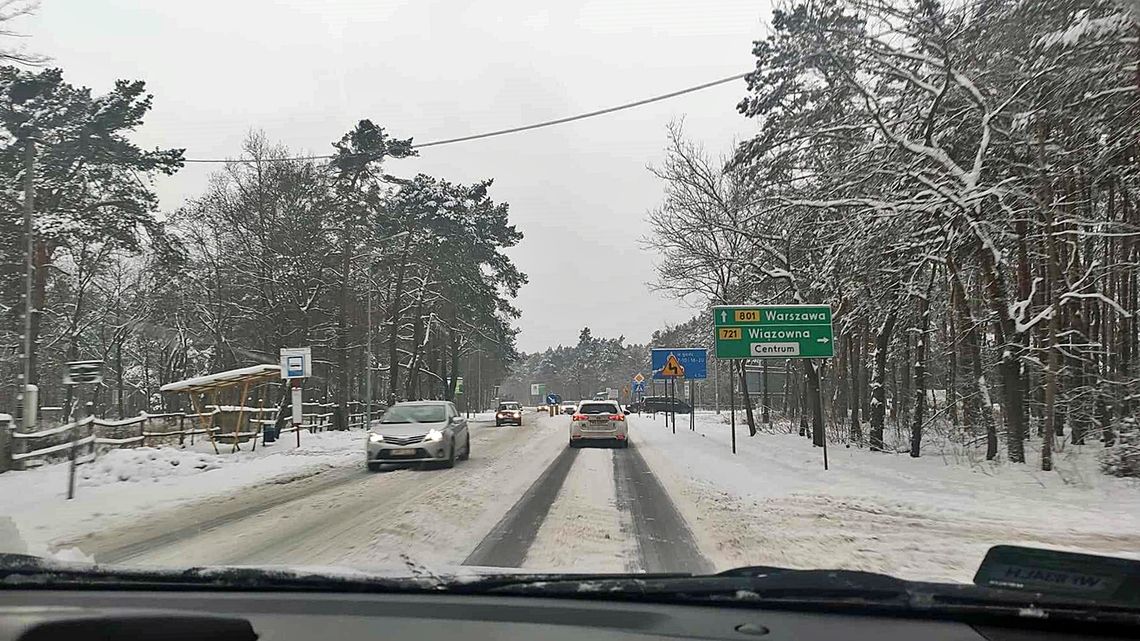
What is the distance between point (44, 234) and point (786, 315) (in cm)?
2121

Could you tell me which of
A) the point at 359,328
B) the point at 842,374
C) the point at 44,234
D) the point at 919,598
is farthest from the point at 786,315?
the point at 359,328

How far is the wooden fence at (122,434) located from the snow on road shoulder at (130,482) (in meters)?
0.39

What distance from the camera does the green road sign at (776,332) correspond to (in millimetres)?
19422

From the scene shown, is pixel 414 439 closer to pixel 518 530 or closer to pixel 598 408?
pixel 518 530

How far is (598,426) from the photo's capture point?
86.6 ft

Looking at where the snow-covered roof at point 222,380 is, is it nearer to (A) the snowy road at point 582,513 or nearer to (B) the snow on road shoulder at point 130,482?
(B) the snow on road shoulder at point 130,482

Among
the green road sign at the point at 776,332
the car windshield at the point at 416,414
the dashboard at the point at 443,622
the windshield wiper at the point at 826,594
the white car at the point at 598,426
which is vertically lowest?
the white car at the point at 598,426

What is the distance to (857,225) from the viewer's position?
16391mm

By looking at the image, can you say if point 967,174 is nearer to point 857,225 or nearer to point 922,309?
point 857,225

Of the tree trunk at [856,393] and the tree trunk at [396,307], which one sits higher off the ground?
the tree trunk at [396,307]

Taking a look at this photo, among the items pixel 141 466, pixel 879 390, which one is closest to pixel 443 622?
pixel 141 466

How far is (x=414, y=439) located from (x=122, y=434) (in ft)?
28.1

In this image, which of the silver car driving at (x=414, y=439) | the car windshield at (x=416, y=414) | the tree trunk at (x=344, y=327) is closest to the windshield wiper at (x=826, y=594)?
the silver car driving at (x=414, y=439)

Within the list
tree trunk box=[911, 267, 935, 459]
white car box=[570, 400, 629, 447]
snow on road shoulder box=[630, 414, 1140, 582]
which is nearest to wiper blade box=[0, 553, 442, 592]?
snow on road shoulder box=[630, 414, 1140, 582]
